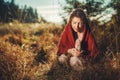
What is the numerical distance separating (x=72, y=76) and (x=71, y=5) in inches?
75.7

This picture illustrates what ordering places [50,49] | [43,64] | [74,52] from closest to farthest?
[74,52] < [43,64] < [50,49]

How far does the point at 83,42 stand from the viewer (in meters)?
5.26

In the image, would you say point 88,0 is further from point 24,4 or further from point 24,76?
point 24,76

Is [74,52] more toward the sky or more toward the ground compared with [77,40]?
more toward the ground

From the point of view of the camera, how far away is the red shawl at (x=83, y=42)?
5203 mm

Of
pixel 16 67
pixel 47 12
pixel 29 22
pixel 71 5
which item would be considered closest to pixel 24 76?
pixel 16 67

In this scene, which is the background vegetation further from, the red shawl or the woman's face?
the woman's face

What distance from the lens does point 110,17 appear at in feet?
19.6

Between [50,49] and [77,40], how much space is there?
94cm

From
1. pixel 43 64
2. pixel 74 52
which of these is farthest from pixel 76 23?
pixel 43 64

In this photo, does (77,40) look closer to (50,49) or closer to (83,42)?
(83,42)

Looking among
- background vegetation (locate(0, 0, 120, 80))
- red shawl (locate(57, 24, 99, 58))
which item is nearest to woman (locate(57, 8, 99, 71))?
red shawl (locate(57, 24, 99, 58))

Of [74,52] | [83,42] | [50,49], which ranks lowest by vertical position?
[50,49]

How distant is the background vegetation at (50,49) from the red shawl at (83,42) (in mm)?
192
